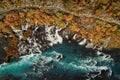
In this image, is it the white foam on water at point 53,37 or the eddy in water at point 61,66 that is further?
the white foam on water at point 53,37

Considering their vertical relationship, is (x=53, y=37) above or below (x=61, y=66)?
above

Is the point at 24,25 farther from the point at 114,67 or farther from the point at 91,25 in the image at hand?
the point at 114,67

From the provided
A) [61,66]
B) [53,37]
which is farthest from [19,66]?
[53,37]

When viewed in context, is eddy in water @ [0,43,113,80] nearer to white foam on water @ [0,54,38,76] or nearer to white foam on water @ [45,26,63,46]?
white foam on water @ [0,54,38,76]

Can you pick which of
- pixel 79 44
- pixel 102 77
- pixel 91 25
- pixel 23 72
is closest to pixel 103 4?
pixel 91 25

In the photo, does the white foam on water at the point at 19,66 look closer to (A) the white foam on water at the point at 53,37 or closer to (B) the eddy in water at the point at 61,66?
(B) the eddy in water at the point at 61,66

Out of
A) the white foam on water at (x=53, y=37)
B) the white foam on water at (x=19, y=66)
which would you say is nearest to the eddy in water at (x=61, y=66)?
the white foam on water at (x=19, y=66)

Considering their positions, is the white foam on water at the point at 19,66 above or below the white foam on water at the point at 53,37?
below

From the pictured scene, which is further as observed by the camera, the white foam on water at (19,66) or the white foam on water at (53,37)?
the white foam on water at (53,37)

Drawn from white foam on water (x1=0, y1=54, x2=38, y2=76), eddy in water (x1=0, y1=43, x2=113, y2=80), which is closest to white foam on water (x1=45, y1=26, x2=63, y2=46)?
eddy in water (x1=0, y1=43, x2=113, y2=80)

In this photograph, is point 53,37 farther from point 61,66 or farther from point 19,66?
point 19,66

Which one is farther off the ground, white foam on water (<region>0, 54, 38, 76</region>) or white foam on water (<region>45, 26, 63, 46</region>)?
white foam on water (<region>45, 26, 63, 46</region>)
